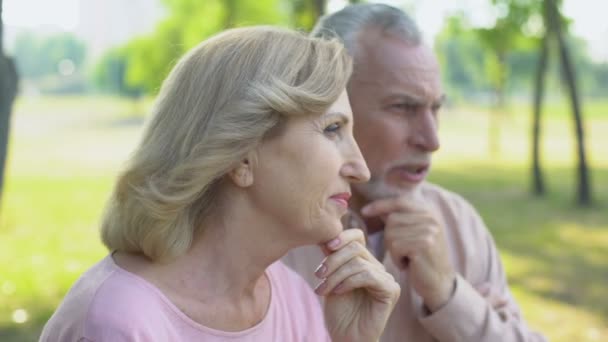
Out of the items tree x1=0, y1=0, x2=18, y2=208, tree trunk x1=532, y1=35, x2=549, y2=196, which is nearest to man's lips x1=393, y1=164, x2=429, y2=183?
tree x1=0, y1=0, x2=18, y2=208

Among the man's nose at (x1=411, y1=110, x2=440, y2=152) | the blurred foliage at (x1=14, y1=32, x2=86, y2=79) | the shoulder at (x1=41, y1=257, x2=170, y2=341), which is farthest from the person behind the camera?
the blurred foliage at (x1=14, y1=32, x2=86, y2=79)

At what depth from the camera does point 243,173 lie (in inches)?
74.5

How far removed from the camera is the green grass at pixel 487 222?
25.7 feet

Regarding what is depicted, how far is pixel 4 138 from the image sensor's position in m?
4.84

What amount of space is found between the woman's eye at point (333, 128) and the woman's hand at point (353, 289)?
297 mm

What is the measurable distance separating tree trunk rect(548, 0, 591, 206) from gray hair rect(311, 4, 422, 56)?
471 inches

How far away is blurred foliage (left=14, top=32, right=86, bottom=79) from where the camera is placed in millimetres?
57844

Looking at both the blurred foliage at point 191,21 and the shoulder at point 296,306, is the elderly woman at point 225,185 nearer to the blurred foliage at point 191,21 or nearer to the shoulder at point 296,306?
the shoulder at point 296,306

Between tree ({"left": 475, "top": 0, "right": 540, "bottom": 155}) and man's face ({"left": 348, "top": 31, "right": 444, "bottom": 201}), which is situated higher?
man's face ({"left": 348, "top": 31, "right": 444, "bottom": 201})

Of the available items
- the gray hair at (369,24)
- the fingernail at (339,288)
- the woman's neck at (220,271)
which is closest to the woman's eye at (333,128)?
the woman's neck at (220,271)

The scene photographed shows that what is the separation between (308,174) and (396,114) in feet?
3.24

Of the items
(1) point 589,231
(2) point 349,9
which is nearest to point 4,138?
(2) point 349,9

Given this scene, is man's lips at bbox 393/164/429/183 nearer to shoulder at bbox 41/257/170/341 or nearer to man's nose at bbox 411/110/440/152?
man's nose at bbox 411/110/440/152

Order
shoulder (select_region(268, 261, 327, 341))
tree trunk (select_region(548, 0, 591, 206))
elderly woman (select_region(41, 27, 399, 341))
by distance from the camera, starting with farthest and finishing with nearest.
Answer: tree trunk (select_region(548, 0, 591, 206)), shoulder (select_region(268, 261, 327, 341)), elderly woman (select_region(41, 27, 399, 341))
